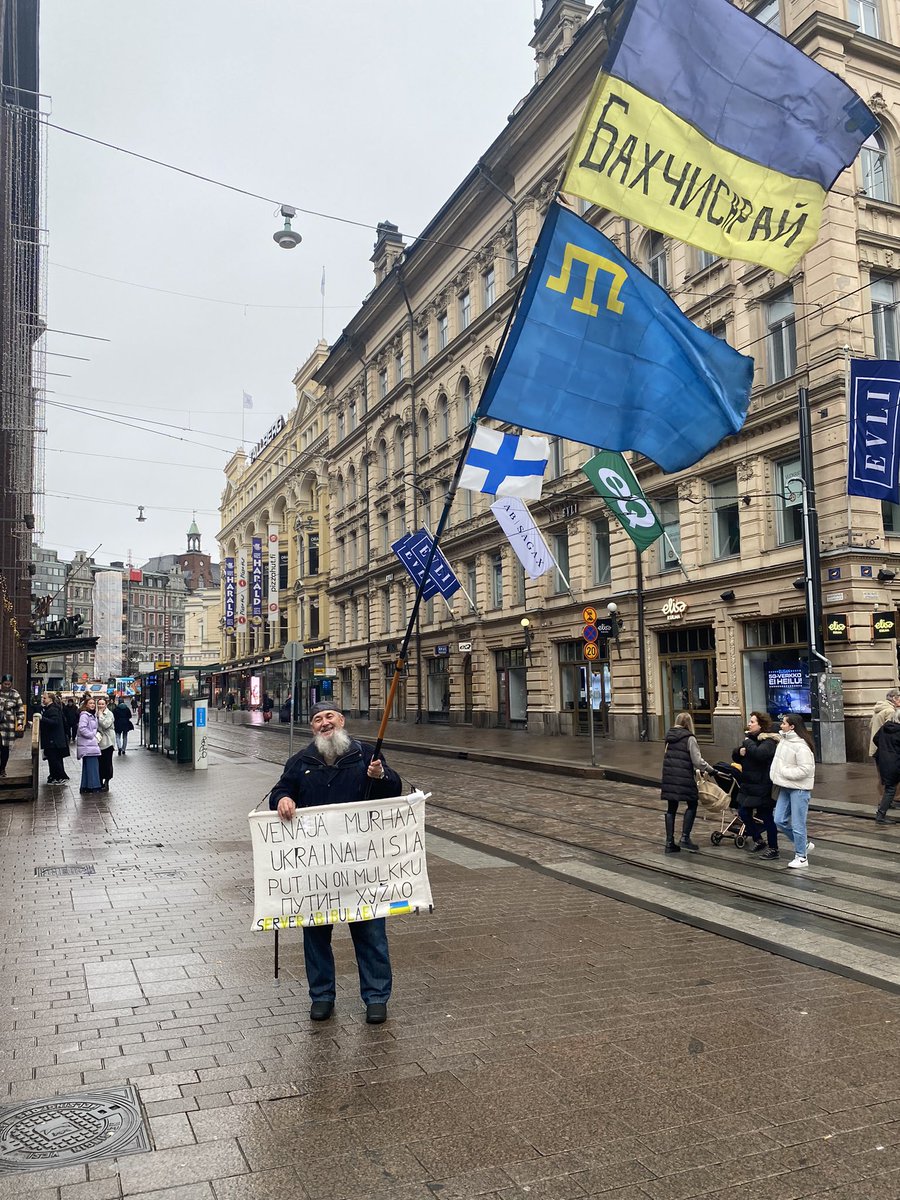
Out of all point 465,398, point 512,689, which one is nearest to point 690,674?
point 512,689

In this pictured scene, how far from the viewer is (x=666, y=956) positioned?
6.55 m

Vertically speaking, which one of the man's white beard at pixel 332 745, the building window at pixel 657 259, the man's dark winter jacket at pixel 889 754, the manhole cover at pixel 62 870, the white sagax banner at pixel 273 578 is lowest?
the manhole cover at pixel 62 870

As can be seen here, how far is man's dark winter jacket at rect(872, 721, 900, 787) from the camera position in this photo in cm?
1261

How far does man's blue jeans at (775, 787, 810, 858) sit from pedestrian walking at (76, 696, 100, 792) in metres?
12.1

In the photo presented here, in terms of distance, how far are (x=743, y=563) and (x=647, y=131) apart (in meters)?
17.0

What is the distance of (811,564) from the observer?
20391 millimetres

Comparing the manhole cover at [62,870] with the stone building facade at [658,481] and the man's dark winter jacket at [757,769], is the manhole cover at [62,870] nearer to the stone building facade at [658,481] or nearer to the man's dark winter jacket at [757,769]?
the stone building facade at [658,481]

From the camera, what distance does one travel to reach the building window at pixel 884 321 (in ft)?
72.4

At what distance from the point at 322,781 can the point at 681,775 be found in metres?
6.12

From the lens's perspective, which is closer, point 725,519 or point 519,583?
point 725,519

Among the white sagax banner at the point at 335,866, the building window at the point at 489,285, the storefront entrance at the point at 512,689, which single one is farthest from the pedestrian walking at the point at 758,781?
the building window at the point at 489,285

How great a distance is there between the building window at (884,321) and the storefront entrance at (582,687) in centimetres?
1121

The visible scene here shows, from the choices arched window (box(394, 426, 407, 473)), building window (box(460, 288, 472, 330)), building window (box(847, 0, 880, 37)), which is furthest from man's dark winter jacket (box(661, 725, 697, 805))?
arched window (box(394, 426, 407, 473))

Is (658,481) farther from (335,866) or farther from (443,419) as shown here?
(335,866)
